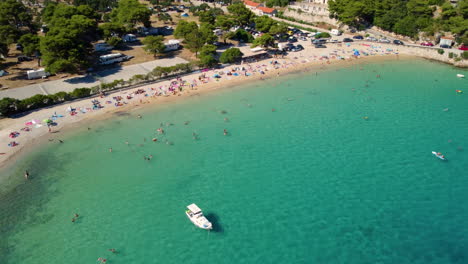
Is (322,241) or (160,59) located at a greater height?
(160,59)

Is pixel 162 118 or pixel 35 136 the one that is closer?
pixel 35 136

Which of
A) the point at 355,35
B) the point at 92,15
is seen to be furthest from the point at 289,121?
the point at 92,15

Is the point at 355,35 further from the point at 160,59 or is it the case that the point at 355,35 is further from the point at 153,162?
the point at 153,162

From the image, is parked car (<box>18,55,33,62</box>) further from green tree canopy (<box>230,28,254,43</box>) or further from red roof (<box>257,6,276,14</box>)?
red roof (<box>257,6,276,14</box>)

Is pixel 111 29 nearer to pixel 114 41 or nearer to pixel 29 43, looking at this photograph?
pixel 114 41

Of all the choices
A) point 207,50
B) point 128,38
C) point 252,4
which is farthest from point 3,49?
point 252,4

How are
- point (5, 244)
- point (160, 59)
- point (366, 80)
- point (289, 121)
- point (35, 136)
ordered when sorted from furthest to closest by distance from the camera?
point (160, 59) → point (366, 80) → point (289, 121) → point (35, 136) → point (5, 244)

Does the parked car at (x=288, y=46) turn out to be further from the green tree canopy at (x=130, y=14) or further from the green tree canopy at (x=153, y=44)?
the green tree canopy at (x=130, y=14)
